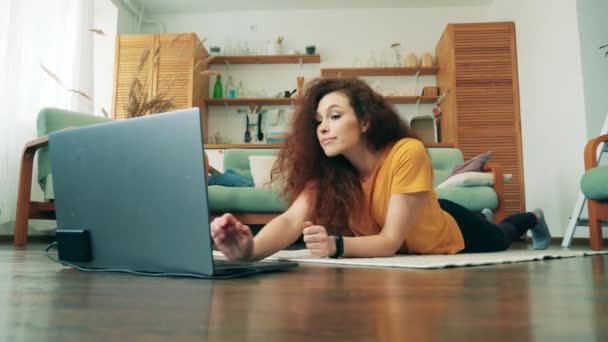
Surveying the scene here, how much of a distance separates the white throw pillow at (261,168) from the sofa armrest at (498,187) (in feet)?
4.76

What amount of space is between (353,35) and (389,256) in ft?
15.4

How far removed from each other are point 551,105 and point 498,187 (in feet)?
3.70

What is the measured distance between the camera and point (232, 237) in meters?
1.01

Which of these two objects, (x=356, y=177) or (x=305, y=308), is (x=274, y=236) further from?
(x=305, y=308)

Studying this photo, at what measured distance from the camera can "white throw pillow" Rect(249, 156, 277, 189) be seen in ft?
10.6

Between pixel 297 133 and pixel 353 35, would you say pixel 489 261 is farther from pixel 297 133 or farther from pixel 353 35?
pixel 353 35

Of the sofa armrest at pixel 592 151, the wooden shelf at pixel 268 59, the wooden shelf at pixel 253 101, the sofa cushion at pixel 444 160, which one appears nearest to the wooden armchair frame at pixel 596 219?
the sofa armrest at pixel 592 151

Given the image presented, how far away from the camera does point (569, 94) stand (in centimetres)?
349

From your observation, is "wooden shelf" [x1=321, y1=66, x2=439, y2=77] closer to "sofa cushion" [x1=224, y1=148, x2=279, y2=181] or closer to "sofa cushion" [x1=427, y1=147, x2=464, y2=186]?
"sofa cushion" [x1=427, y1=147, x2=464, y2=186]

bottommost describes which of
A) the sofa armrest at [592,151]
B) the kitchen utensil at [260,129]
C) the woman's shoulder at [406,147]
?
the woman's shoulder at [406,147]

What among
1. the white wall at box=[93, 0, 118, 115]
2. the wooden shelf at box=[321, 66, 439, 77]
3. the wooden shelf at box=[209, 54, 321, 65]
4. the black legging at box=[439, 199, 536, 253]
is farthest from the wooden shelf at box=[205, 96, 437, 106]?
the black legging at box=[439, 199, 536, 253]

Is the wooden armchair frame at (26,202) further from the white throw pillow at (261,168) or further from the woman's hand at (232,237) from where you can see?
the woman's hand at (232,237)

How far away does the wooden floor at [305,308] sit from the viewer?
0.40 m

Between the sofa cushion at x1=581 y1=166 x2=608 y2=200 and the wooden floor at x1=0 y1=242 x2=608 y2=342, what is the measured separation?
1561mm
